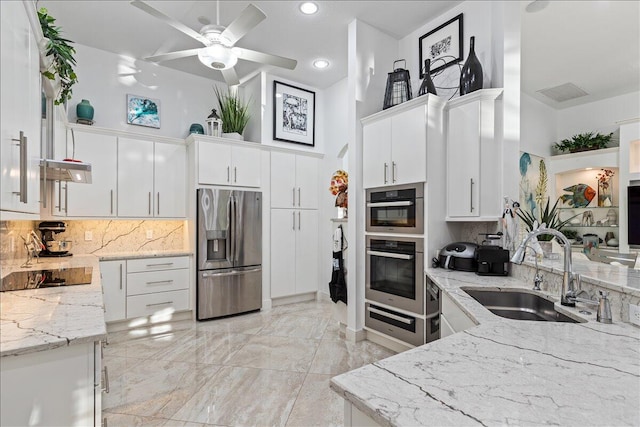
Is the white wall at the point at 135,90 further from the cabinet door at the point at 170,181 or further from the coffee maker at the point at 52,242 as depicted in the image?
the coffee maker at the point at 52,242

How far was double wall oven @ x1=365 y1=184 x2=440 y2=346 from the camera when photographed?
109 inches

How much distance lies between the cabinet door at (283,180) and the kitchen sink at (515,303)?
3052 mm

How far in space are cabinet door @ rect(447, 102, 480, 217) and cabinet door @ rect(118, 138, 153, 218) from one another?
10.8 feet

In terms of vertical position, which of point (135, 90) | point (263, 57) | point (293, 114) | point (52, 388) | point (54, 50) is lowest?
point (52, 388)

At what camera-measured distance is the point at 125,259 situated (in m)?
3.57

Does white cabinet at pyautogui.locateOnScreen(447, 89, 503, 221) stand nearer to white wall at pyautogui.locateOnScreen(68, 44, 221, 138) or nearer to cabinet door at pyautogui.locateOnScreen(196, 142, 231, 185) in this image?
cabinet door at pyautogui.locateOnScreen(196, 142, 231, 185)

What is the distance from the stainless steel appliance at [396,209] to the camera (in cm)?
286

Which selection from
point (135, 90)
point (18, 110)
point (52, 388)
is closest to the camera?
point (52, 388)

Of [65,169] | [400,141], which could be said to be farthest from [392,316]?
[65,169]

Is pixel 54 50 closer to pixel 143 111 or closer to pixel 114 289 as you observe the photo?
pixel 143 111

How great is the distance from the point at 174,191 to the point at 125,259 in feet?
3.18

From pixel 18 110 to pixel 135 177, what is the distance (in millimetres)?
2637

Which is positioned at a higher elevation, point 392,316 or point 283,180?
point 283,180

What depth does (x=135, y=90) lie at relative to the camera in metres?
Result: 4.15
